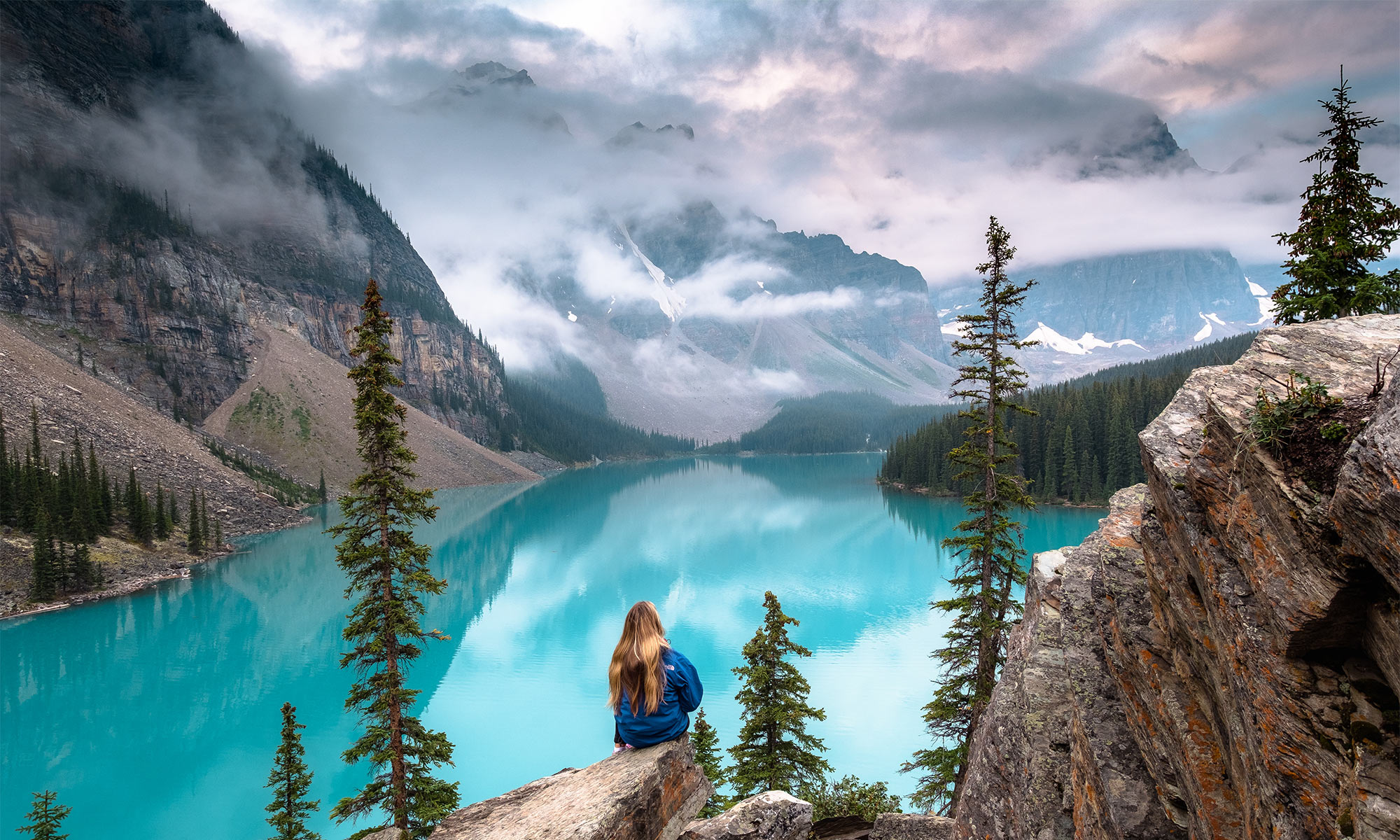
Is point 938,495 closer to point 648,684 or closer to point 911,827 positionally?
point 911,827

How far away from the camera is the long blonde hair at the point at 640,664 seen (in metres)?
6.27

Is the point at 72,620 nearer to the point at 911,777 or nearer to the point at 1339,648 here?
the point at 911,777

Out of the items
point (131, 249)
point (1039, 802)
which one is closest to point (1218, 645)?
point (1039, 802)

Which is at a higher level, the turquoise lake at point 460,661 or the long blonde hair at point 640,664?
the long blonde hair at point 640,664

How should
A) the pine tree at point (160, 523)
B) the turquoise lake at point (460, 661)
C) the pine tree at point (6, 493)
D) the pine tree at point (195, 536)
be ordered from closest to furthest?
the turquoise lake at point (460, 661) → the pine tree at point (6, 493) → the pine tree at point (160, 523) → the pine tree at point (195, 536)

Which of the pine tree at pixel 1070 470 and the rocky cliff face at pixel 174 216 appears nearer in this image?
the pine tree at pixel 1070 470

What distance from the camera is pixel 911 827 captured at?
9.02m

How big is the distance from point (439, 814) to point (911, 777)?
15112mm

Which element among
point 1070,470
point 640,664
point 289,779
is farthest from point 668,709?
point 1070,470

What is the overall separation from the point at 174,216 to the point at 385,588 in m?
168

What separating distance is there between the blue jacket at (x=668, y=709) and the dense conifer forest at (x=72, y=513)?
5450 centimetres

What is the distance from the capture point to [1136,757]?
5.56 meters

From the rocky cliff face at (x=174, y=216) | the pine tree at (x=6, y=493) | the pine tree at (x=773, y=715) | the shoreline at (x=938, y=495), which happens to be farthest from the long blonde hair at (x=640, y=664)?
the rocky cliff face at (x=174, y=216)

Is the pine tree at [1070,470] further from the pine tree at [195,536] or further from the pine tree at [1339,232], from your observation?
the pine tree at [195,536]
